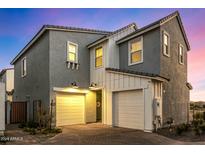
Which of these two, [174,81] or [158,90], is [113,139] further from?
[174,81]

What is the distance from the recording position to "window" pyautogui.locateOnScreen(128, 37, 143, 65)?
42.3 ft

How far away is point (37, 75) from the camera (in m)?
14.9

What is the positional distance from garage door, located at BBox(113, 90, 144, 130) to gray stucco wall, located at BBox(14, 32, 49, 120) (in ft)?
13.1

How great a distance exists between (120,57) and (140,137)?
602 cm

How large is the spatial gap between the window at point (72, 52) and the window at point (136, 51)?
3316mm

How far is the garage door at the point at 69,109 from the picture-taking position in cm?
1340

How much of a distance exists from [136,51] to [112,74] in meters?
1.88

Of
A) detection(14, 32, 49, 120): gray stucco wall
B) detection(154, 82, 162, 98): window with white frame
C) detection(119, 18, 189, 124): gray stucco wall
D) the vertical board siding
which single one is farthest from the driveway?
the vertical board siding

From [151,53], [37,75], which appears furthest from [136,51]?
[37,75]

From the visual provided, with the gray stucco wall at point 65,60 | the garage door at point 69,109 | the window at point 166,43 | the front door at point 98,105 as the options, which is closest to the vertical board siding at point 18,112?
the garage door at point 69,109

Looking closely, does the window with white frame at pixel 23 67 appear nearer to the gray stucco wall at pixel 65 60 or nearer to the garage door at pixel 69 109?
the gray stucco wall at pixel 65 60

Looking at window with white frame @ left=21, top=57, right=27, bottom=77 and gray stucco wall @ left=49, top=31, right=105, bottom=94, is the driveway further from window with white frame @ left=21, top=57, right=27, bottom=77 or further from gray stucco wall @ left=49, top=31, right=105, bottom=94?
window with white frame @ left=21, top=57, right=27, bottom=77

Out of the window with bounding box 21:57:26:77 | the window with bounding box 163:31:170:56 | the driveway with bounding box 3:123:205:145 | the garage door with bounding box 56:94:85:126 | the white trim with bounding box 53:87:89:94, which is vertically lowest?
the driveway with bounding box 3:123:205:145
